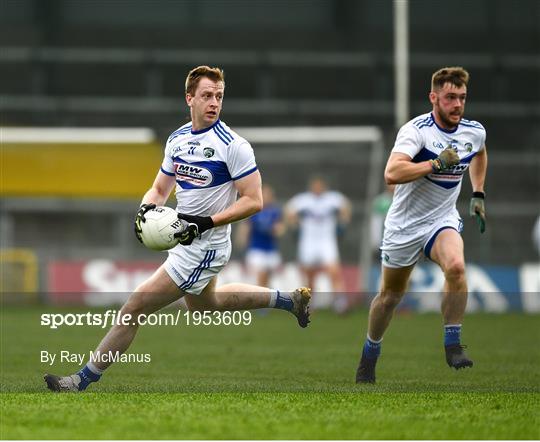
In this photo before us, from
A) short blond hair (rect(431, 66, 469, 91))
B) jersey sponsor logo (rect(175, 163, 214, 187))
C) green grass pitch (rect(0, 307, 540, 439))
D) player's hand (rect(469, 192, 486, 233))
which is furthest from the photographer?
player's hand (rect(469, 192, 486, 233))

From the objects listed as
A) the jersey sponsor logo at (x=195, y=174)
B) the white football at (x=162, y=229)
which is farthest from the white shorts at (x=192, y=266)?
the jersey sponsor logo at (x=195, y=174)

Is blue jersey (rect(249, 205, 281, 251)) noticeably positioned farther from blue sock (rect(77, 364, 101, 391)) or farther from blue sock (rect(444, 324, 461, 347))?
blue sock (rect(77, 364, 101, 391))

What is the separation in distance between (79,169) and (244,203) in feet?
50.8

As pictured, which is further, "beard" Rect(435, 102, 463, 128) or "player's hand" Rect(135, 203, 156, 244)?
"beard" Rect(435, 102, 463, 128)

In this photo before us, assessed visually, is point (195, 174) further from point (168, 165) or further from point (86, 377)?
point (86, 377)

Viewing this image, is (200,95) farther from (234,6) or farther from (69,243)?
(234,6)

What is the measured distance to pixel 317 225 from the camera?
68.1 ft

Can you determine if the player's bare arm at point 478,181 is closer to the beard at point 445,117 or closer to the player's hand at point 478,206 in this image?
the player's hand at point 478,206

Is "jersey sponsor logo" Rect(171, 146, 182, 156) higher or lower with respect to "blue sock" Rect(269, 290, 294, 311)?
higher

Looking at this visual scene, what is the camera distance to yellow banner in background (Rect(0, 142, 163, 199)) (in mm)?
22922

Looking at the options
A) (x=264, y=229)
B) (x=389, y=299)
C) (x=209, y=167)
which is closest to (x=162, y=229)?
(x=209, y=167)

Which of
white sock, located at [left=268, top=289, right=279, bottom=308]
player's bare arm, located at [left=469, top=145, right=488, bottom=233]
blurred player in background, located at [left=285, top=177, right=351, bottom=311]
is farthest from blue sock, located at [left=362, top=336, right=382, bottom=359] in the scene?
blurred player in background, located at [left=285, top=177, right=351, bottom=311]

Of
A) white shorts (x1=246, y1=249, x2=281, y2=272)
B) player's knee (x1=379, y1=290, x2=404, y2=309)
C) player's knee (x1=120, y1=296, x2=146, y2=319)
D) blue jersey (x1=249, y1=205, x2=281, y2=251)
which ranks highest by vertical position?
player's knee (x1=120, y1=296, x2=146, y2=319)

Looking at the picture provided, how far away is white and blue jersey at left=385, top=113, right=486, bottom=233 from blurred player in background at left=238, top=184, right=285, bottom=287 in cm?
1086
